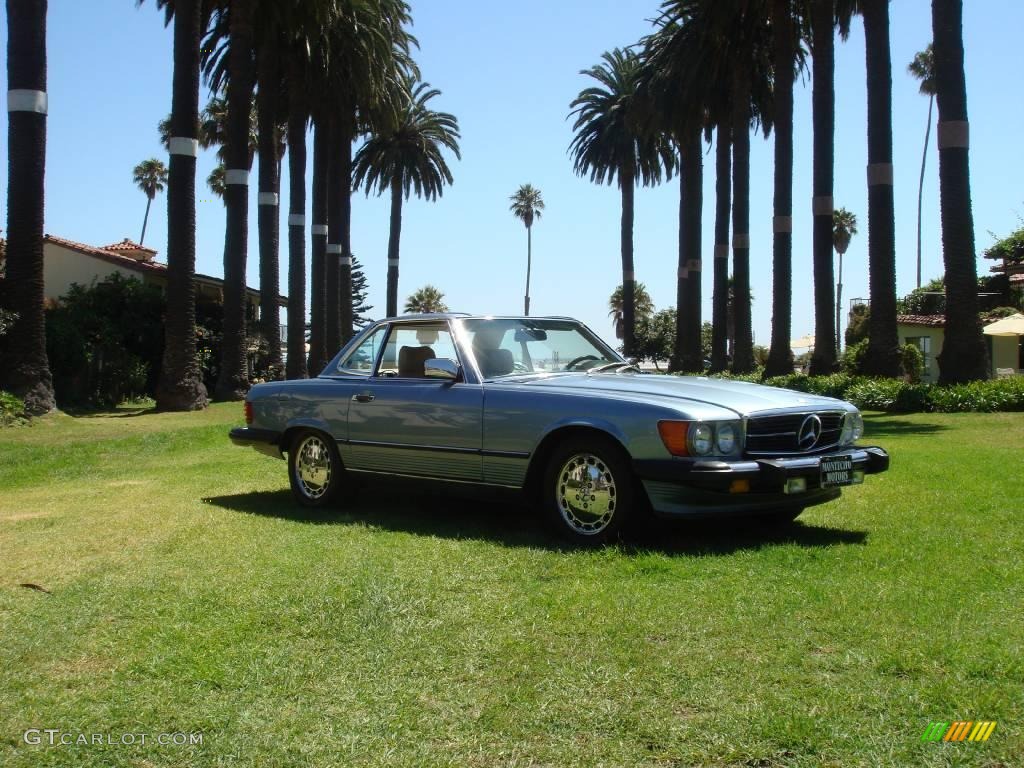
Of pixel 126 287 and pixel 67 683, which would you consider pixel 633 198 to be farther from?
pixel 67 683

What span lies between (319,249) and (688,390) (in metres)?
32.5

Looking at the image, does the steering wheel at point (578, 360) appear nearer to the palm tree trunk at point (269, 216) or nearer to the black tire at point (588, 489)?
the black tire at point (588, 489)

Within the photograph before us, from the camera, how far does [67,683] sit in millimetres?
4254

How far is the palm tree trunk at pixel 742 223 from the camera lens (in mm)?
32188

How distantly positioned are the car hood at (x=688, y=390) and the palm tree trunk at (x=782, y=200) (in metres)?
20.6

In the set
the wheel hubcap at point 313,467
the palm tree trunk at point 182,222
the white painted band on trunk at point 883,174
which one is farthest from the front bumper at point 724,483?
the palm tree trunk at point 182,222

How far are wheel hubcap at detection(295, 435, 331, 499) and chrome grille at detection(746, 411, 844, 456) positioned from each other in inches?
142

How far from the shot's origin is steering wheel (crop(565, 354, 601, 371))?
8078 mm

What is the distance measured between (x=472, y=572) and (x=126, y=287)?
23.4m

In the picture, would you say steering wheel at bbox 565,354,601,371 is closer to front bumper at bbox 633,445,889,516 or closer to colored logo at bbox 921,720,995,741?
front bumper at bbox 633,445,889,516

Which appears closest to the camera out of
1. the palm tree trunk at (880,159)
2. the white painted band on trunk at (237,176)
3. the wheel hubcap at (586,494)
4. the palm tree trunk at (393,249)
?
the wheel hubcap at (586,494)

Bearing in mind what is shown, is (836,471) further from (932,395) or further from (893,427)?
(932,395)

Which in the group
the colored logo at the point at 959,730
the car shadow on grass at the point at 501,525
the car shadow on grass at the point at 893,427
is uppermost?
the car shadow on grass at the point at 893,427

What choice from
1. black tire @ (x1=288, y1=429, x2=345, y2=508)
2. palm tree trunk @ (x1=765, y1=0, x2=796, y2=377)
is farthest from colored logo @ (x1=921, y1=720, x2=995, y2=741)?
palm tree trunk @ (x1=765, y1=0, x2=796, y2=377)
